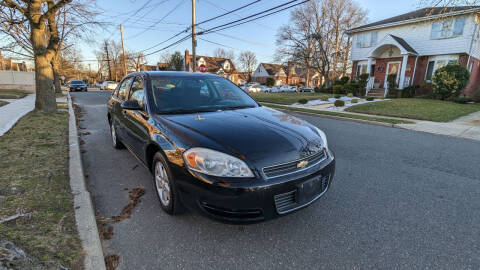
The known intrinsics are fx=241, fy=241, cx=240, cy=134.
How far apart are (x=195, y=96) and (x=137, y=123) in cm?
84

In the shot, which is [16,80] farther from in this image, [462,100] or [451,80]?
[462,100]

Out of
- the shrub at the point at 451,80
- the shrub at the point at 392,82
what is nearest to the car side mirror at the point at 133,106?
the shrub at the point at 451,80

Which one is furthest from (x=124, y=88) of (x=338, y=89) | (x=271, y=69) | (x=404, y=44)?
(x=271, y=69)

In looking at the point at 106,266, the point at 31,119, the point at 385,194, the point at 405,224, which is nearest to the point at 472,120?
the point at 385,194

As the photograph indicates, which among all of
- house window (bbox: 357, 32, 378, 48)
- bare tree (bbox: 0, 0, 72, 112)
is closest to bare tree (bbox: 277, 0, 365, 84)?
house window (bbox: 357, 32, 378, 48)

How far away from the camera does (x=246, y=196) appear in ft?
6.21

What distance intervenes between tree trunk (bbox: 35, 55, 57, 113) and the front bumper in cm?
954

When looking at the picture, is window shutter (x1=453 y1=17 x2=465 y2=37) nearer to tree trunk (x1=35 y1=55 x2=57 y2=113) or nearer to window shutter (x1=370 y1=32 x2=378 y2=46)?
window shutter (x1=370 y1=32 x2=378 y2=46)

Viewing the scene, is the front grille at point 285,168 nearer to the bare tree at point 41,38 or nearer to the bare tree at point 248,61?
the bare tree at point 41,38

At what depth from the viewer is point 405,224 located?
8.23 ft

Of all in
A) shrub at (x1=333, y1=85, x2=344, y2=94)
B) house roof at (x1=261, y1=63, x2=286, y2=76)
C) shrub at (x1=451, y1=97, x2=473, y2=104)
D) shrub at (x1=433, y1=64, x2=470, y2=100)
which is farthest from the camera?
house roof at (x1=261, y1=63, x2=286, y2=76)

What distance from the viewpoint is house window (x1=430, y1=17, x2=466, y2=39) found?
55.3 ft

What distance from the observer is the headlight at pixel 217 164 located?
6.38 feet

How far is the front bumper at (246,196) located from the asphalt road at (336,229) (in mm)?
355
